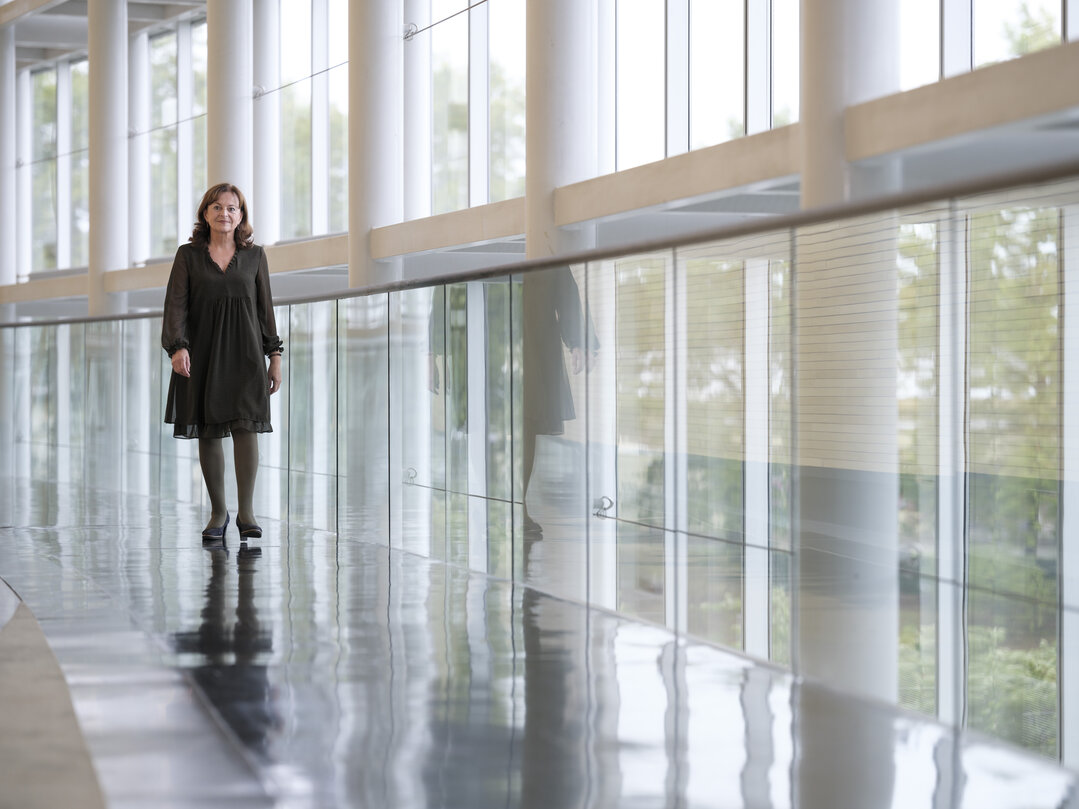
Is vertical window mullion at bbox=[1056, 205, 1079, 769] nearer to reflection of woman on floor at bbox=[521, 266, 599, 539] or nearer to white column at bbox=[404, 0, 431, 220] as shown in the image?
reflection of woman on floor at bbox=[521, 266, 599, 539]

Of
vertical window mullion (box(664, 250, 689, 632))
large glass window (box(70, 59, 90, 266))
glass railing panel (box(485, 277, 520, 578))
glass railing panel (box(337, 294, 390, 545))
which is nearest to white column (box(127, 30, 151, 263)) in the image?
large glass window (box(70, 59, 90, 266))

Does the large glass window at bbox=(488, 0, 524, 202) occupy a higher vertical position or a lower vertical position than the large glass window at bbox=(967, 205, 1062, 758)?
higher

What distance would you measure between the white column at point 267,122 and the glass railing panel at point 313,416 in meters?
14.3

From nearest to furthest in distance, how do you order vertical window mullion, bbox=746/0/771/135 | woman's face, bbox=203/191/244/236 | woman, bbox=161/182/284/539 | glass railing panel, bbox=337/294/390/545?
woman's face, bbox=203/191/244/236 < woman, bbox=161/182/284/539 < glass railing panel, bbox=337/294/390/545 < vertical window mullion, bbox=746/0/771/135

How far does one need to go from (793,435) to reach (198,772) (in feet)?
6.55

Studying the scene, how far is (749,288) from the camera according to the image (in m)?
5.08

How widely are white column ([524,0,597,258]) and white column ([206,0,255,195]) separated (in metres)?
7.18

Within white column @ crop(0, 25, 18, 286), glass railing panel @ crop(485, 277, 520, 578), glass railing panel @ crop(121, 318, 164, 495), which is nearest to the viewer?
glass railing panel @ crop(485, 277, 520, 578)

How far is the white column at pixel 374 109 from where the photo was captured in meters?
15.3

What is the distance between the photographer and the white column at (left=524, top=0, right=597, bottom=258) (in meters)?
11.9

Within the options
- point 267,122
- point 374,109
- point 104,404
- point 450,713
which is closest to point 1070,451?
point 450,713

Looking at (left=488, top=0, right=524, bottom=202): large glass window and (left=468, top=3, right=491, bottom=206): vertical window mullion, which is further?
(left=468, top=3, right=491, bottom=206): vertical window mullion

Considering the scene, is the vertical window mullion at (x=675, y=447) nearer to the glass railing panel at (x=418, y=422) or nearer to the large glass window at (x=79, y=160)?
the glass railing panel at (x=418, y=422)

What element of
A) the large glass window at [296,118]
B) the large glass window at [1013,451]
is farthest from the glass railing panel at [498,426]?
the large glass window at [296,118]
